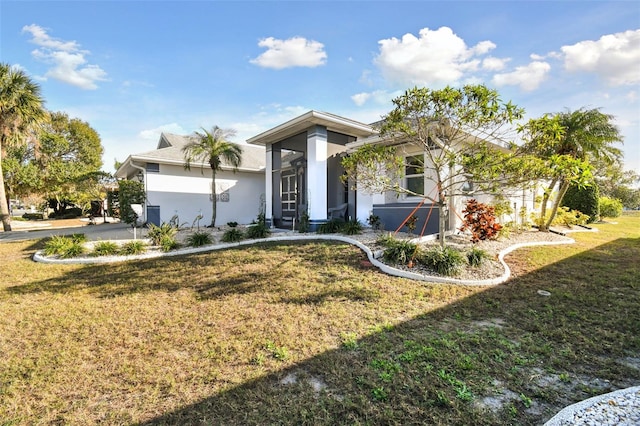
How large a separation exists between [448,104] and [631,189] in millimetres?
38721

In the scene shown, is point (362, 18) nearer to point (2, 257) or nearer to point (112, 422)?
point (112, 422)

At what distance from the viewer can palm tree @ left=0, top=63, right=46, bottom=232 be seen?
14.3 metres

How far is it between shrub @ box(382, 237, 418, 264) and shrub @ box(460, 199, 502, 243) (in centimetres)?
240

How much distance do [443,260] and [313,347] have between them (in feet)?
12.6

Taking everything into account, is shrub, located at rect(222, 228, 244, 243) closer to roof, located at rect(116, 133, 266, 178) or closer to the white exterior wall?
roof, located at rect(116, 133, 266, 178)

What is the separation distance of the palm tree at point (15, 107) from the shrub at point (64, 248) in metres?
9.55

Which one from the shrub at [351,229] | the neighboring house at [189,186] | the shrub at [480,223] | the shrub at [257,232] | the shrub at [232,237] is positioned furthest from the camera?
the neighboring house at [189,186]

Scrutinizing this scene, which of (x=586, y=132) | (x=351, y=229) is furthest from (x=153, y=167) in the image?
(x=586, y=132)

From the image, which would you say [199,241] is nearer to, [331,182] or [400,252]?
[331,182]

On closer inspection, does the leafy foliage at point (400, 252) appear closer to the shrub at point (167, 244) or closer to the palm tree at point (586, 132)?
the shrub at point (167, 244)

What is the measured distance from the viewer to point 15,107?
570 inches

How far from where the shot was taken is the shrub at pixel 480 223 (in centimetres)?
803

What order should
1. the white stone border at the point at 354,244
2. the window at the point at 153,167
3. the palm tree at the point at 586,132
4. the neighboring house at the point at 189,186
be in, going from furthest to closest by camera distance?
the neighboring house at the point at 189,186
the window at the point at 153,167
the palm tree at the point at 586,132
the white stone border at the point at 354,244

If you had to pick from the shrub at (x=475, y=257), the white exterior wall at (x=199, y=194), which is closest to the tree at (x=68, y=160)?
the white exterior wall at (x=199, y=194)
